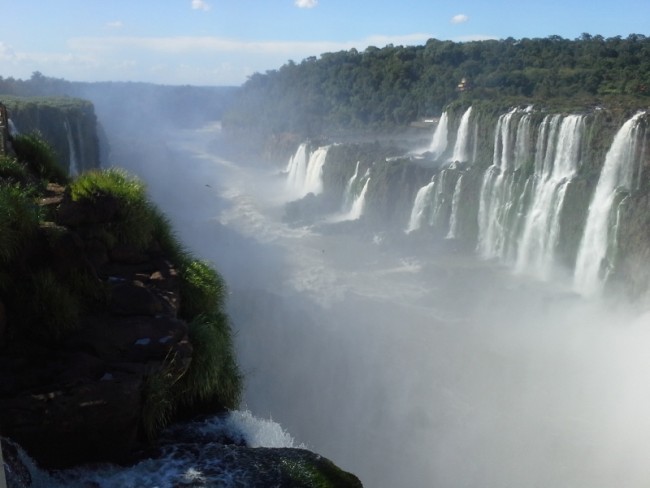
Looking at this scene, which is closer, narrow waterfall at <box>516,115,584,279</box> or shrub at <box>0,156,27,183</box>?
shrub at <box>0,156,27,183</box>

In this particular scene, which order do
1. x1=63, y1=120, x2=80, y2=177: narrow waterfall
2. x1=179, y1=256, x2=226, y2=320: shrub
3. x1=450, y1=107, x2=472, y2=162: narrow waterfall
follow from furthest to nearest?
x1=450, y1=107, x2=472, y2=162: narrow waterfall < x1=63, y1=120, x2=80, y2=177: narrow waterfall < x1=179, y1=256, x2=226, y2=320: shrub

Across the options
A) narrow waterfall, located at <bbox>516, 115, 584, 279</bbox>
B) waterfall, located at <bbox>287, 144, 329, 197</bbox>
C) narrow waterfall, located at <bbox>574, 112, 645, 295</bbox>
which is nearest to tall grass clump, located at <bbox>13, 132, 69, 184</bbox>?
narrow waterfall, located at <bbox>574, 112, 645, 295</bbox>

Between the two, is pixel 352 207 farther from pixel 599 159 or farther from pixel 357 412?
pixel 357 412

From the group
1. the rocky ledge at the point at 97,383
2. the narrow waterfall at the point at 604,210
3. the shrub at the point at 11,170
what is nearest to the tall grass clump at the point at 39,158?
the shrub at the point at 11,170

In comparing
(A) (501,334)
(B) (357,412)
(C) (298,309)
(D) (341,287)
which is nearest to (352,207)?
(D) (341,287)

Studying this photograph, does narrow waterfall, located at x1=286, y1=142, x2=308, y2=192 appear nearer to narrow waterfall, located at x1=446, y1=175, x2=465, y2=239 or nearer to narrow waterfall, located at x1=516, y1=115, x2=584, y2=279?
narrow waterfall, located at x1=446, y1=175, x2=465, y2=239

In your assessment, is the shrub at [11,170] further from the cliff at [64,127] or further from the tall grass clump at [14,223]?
the cliff at [64,127]

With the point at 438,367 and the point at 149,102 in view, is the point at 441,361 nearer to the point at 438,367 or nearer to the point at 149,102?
the point at 438,367
